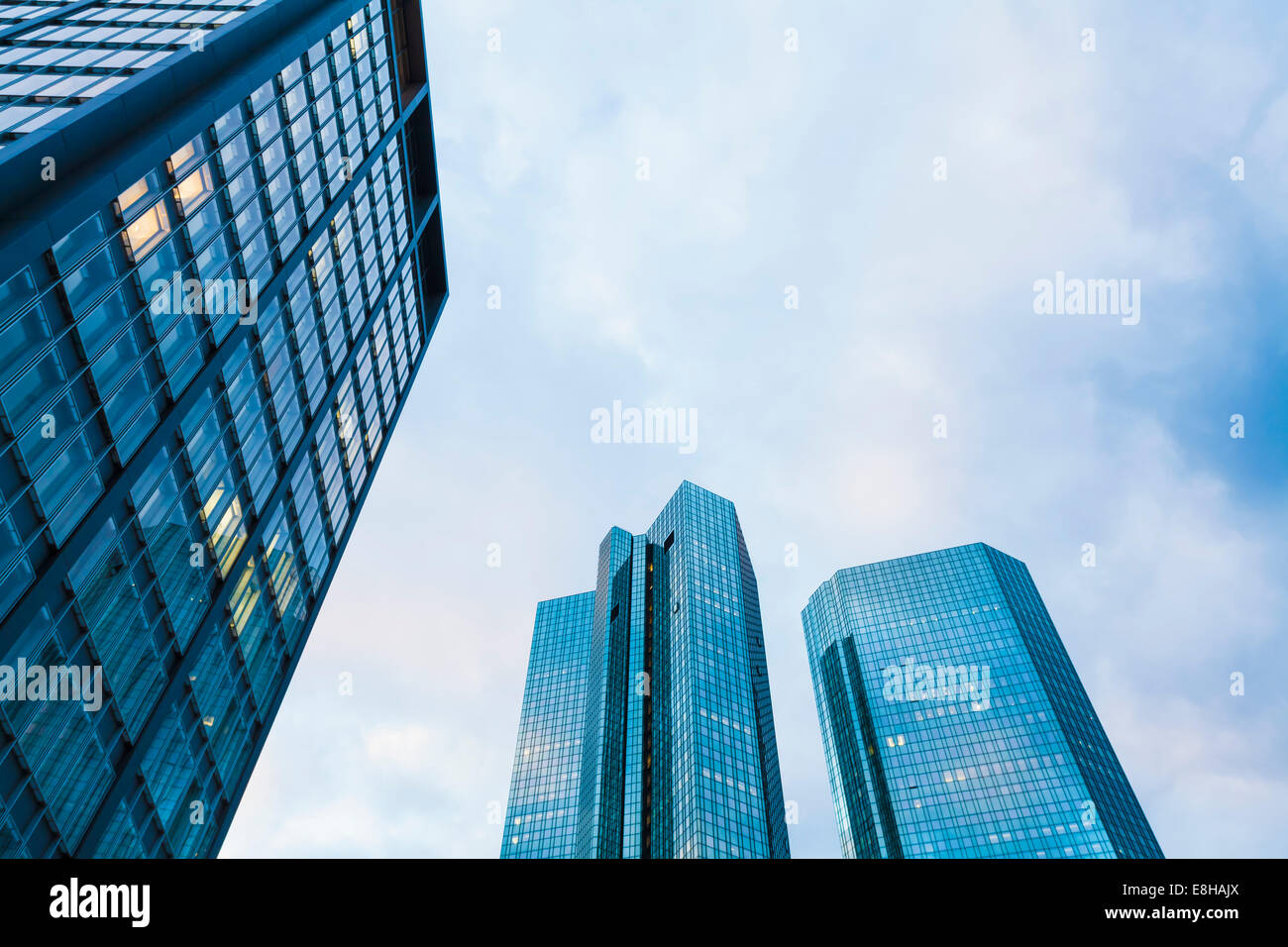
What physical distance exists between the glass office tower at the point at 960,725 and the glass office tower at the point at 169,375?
125 m

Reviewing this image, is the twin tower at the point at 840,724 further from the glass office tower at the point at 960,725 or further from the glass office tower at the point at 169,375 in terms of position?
the glass office tower at the point at 169,375

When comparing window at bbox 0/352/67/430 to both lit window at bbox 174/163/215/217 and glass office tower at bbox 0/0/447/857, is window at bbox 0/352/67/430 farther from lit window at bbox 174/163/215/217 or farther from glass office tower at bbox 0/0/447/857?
lit window at bbox 174/163/215/217

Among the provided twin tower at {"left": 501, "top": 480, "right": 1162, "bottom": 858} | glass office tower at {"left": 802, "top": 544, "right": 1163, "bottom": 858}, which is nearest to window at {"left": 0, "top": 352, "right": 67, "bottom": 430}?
twin tower at {"left": 501, "top": 480, "right": 1162, "bottom": 858}

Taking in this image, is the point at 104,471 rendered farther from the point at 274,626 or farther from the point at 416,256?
the point at 416,256

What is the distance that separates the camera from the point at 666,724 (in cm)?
14925

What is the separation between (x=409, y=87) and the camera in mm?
59469

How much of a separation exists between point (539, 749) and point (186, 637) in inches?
6172

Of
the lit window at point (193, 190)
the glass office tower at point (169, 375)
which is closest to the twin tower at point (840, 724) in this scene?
the glass office tower at point (169, 375)

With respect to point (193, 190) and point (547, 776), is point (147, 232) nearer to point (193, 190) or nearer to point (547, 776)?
point (193, 190)

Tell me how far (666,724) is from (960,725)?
56.3 m

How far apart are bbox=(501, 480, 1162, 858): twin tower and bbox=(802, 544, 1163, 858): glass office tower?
35 centimetres

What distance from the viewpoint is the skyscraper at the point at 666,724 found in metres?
130

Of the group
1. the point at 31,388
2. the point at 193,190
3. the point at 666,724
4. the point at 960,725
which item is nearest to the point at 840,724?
the point at 960,725
